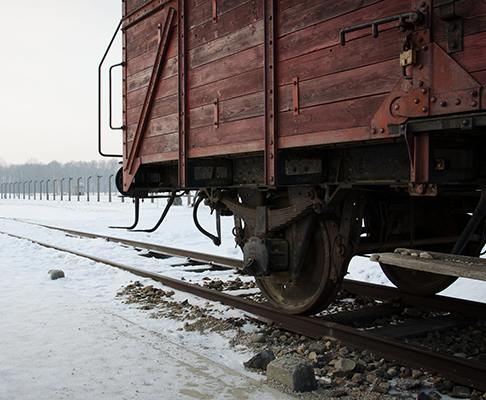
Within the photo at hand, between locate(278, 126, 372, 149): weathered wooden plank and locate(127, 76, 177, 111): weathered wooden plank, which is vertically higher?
locate(127, 76, 177, 111): weathered wooden plank

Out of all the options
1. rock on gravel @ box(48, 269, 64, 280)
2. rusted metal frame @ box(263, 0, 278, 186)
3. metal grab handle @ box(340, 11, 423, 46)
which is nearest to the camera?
metal grab handle @ box(340, 11, 423, 46)

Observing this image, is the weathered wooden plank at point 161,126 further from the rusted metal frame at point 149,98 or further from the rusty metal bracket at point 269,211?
the rusty metal bracket at point 269,211

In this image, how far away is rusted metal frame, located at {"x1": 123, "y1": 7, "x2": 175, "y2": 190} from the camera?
6133mm

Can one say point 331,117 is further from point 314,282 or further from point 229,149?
point 314,282

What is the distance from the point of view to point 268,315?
5.38 meters

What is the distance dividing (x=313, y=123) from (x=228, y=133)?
130 cm

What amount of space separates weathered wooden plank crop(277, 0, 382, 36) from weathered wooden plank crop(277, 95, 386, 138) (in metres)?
0.67

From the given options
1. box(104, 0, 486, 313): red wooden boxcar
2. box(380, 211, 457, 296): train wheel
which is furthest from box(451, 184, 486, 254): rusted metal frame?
box(380, 211, 457, 296): train wheel

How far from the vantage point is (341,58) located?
13.0 ft

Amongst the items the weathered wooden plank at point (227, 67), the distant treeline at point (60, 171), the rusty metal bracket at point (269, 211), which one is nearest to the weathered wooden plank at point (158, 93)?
the weathered wooden plank at point (227, 67)

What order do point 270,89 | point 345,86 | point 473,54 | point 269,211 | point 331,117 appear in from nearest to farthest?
1. point 473,54
2. point 345,86
3. point 331,117
4. point 270,89
5. point 269,211

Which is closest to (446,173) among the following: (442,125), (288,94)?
(442,125)

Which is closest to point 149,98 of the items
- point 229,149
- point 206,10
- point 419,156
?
point 206,10

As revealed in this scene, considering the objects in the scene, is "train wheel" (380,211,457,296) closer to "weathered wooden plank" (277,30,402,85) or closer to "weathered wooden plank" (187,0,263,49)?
"weathered wooden plank" (277,30,402,85)
